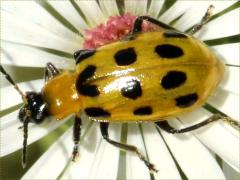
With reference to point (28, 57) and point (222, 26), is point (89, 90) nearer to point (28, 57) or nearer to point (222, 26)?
point (28, 57)

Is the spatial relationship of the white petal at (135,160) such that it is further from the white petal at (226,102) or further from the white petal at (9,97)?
the white petal at (9,97)

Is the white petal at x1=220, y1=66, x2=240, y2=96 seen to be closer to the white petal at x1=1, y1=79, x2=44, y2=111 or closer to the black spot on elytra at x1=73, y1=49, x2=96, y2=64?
the black spot on elytra at x1=73, y1=49, x2=96, y2=64

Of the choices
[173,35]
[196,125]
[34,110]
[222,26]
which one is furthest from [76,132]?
[222,26]

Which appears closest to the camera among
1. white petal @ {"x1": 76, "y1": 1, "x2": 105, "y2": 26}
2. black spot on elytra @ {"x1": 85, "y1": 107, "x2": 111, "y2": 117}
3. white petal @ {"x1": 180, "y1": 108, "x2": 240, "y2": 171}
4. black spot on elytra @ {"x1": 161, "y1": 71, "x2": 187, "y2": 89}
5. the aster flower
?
black spot on elytra @ {"x1": 161, "y1": 71, "x2": 187, "y2": 89}

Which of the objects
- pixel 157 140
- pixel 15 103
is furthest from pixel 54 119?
pixel 157 140

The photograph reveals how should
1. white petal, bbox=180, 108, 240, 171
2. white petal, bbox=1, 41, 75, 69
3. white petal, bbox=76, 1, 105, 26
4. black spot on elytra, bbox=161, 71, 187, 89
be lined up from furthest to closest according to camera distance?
white petal, bbox=76, 1, 105, 26
white petal, bbox=1, 41, 75, 69
white petal, bbox=180, 108, 240, 171
black spot on elytra, bbox=161, 71, 187, 89

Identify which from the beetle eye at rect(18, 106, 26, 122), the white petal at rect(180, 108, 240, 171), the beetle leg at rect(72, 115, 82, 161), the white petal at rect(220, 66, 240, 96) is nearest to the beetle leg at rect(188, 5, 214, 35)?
the white petal at rect(220, 66, 240, 96)
